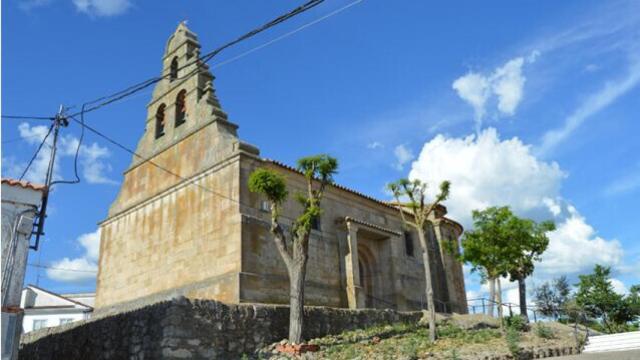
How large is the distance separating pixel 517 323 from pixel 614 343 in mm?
4032

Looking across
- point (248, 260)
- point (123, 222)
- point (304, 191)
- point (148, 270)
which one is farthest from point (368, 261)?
point (123, 222)

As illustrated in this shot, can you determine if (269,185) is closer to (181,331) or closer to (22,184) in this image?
(181,331)

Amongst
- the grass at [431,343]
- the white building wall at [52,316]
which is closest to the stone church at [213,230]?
the grass at [431,343]

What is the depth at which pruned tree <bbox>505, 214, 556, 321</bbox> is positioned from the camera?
23150mm

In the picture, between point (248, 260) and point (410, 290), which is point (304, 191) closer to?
point (248, 260)

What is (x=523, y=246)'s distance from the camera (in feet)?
78.7

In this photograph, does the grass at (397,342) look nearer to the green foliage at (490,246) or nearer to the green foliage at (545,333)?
the green foliage at (545,333)

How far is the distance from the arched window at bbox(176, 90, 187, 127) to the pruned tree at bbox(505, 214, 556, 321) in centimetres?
1471

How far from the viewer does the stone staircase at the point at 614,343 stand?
15.9 m

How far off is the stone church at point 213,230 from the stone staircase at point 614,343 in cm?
878

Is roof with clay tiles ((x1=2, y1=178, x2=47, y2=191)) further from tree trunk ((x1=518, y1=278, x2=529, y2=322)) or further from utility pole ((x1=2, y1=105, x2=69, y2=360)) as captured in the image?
tree trunk ((x1=518, y1=278, x2=529, y2=322))

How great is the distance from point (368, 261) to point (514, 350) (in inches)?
466

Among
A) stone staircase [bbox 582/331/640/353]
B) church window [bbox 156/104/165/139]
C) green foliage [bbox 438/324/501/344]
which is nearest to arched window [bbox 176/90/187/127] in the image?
church window [bbox 156/104/165/139]

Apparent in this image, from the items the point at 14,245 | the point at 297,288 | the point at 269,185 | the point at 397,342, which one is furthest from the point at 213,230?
the point at 14,245
